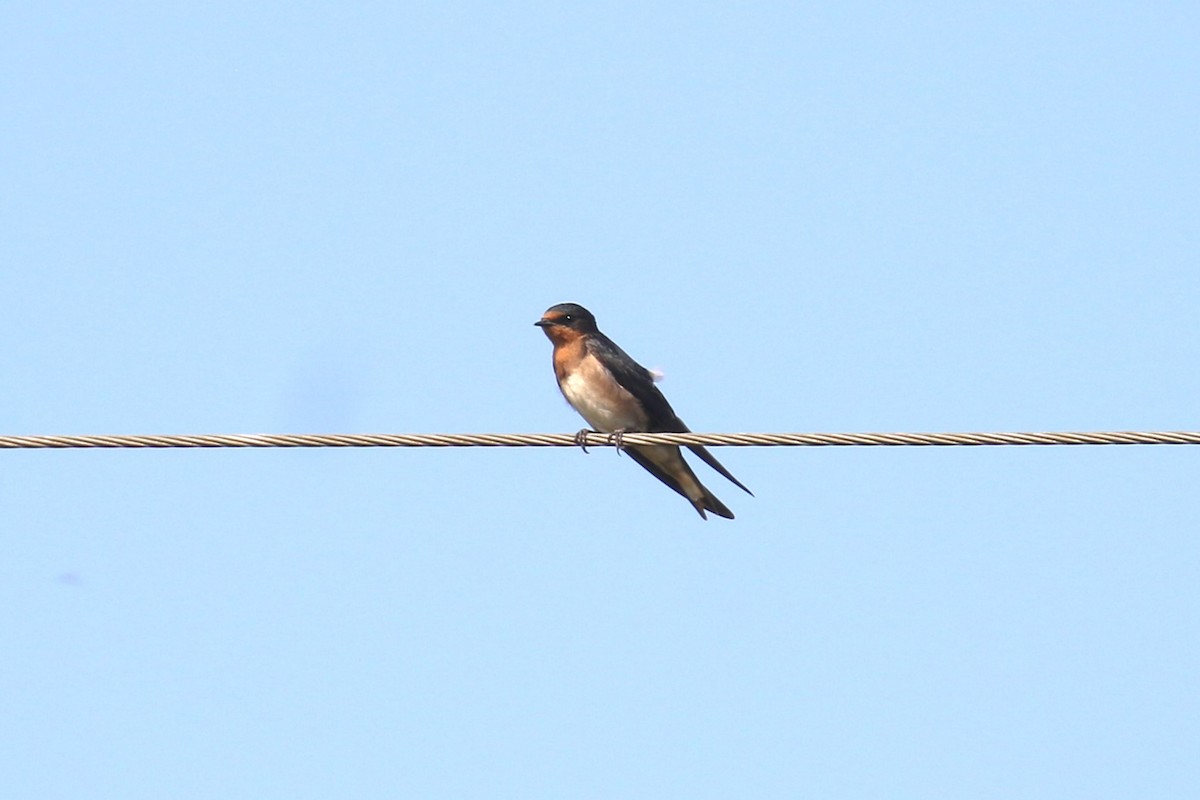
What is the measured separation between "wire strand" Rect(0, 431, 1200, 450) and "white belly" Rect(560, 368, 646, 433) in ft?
10.3

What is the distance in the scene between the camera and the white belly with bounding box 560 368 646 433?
33.5ft

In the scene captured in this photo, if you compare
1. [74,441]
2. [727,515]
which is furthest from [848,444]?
[727,515]

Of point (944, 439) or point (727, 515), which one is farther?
point (727, 515)

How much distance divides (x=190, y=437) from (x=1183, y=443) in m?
3.51

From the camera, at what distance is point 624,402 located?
1023cm

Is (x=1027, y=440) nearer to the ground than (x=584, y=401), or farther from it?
nearer to the ground

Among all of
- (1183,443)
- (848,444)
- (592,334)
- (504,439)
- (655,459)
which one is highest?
(592,334)

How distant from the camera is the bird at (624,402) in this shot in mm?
10211

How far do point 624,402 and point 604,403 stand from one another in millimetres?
115

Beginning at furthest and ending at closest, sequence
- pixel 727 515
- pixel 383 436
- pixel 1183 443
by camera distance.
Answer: pixel 727 515 → pixel 383 436 → pixel 1183 443

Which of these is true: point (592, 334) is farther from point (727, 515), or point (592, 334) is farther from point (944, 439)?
point (944, 439)

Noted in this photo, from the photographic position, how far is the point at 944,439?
652cm

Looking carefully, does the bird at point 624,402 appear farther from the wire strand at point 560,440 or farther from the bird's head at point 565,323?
the wire strand at point 560,440

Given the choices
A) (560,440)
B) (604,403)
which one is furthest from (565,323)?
(560,440)
